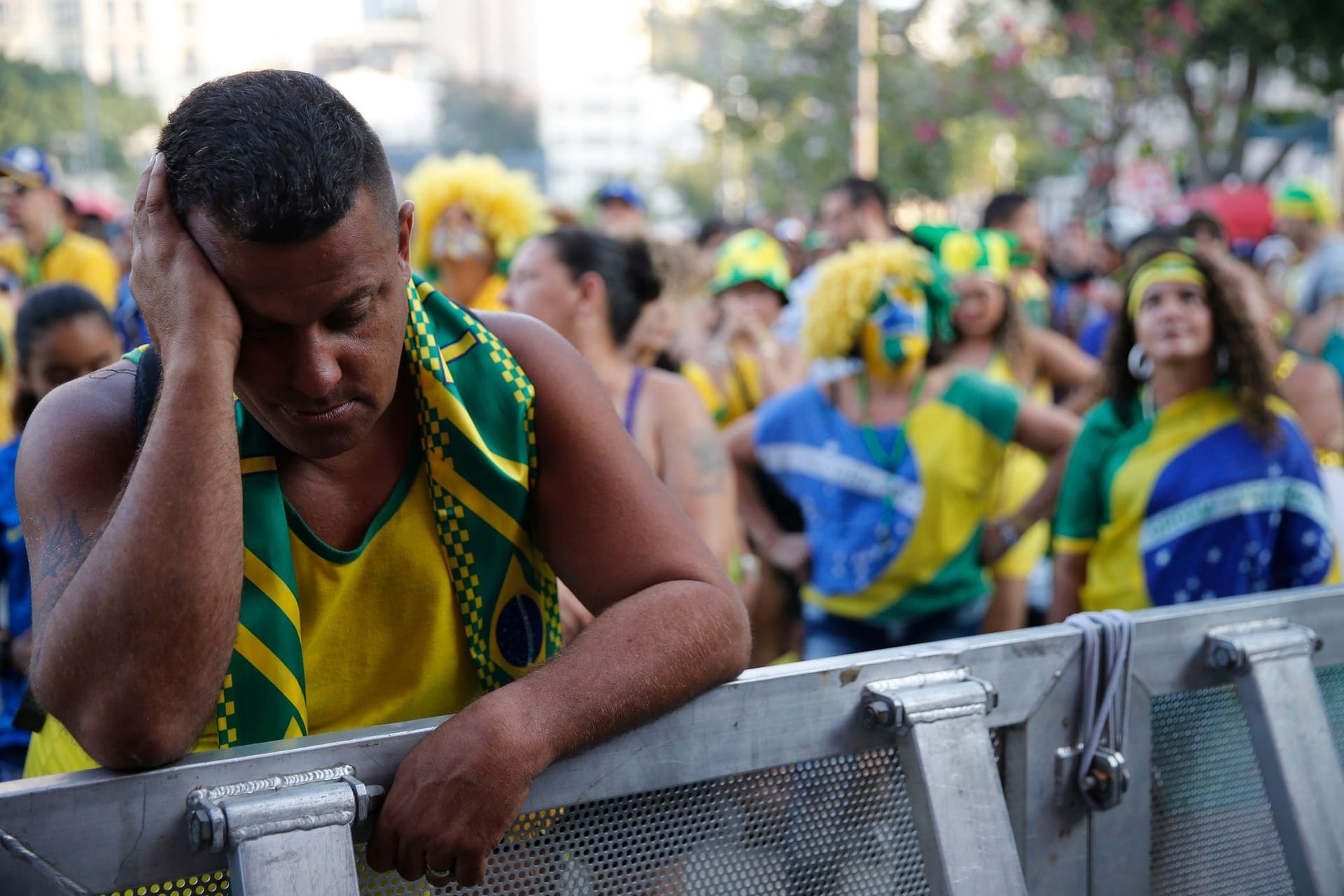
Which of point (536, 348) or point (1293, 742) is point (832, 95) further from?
point (1293, 742)

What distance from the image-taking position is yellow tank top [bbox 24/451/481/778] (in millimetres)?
1813

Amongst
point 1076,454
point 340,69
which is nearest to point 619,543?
point 1076,454

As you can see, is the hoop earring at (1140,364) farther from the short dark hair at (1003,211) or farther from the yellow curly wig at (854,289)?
the short dark hair at (1003,211)

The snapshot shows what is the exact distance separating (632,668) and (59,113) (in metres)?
32.4

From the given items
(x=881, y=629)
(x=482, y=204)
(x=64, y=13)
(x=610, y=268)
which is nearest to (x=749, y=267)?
(x=482, y=204)

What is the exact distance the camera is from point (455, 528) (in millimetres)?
1850

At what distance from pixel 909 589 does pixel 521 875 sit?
3.42 m

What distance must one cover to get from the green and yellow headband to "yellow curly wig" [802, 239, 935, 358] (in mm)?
962

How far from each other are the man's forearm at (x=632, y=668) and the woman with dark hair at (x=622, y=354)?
2271 millimetres

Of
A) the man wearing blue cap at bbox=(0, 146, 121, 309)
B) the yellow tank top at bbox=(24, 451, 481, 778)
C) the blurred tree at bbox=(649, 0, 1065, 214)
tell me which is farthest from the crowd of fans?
the blurred tree at bbox=(649, 0, 1065, 214)

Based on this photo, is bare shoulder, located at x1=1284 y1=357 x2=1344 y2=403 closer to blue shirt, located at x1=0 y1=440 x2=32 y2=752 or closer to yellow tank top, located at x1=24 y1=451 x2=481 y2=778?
yellow tank top, located at x1=24 y1=451 x2=481 y2=778

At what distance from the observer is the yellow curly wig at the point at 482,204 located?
247 inches

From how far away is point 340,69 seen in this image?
98.2 metres

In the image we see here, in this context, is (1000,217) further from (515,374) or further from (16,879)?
(16,879)
